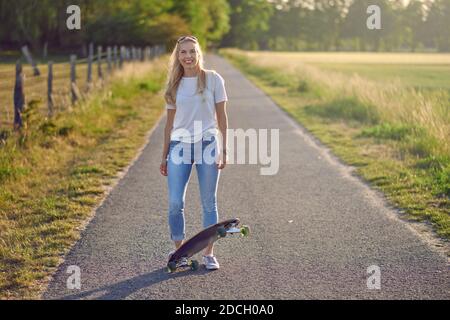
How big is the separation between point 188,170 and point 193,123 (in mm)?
381

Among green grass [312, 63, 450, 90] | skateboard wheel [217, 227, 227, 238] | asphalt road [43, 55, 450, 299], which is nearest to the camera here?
asphalt road [43, 55, 450, 299]

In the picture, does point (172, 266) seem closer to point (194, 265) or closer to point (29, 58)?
point (194, 265)

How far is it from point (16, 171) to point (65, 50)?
122 ft

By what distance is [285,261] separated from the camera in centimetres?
479

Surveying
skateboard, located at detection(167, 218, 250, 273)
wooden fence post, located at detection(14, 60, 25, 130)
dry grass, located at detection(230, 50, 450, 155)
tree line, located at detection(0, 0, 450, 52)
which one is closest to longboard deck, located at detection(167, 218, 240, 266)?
skateboard, located at detection(167, 218, 250, 273)

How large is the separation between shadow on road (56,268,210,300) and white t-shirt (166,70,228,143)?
1.02 m

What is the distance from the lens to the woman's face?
441 cm

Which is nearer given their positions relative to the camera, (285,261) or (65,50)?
(285,261)

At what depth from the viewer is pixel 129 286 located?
4238 millimetres

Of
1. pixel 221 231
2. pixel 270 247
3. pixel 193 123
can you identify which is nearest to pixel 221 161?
pixel 193 123

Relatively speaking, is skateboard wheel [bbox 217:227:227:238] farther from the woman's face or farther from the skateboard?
the woman's face

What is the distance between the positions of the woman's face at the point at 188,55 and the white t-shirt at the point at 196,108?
0.35ft
